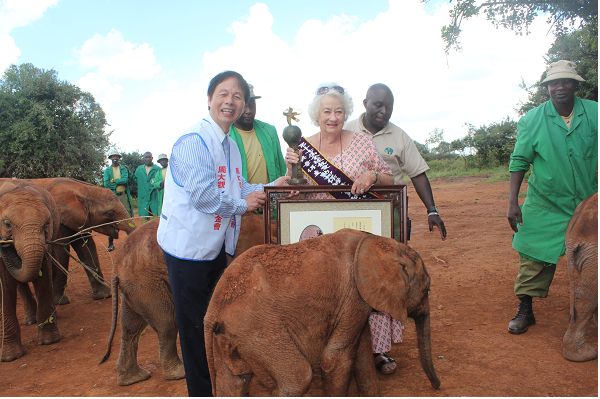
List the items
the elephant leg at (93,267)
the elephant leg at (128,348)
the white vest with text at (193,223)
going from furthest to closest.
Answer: the elephant leg at (93,267)
the elephant leg at (128,348)
the white vest with text at (193,223)

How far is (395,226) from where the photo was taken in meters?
3.15

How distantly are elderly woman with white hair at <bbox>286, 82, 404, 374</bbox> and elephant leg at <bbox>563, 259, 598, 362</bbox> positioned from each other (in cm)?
170

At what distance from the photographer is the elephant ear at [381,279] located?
2.27 metres

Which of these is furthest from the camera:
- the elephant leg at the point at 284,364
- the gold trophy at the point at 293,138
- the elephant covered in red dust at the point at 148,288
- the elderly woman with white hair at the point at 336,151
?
the elephant covered in red dust at the point at 148,288

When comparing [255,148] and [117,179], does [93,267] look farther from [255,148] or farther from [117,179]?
[117,179]

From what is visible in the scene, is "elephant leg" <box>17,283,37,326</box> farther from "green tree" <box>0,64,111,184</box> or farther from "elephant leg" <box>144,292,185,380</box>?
"green tree" <box>0,64,111,184</box>

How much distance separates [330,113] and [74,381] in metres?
3.50

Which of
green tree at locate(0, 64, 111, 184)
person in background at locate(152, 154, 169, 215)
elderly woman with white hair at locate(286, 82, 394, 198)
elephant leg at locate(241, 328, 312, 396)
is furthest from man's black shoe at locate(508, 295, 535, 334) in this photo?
green tree at locate(0, 64, 111, 184)

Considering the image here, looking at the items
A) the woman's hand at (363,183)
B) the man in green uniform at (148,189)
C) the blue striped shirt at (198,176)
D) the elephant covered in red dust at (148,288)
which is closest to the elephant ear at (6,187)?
the elephant covered in red dust at (148,288)

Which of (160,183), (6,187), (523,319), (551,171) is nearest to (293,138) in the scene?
(551,171)

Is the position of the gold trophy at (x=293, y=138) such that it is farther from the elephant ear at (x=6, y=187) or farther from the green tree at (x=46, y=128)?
the green tree at (x=46, y=128)

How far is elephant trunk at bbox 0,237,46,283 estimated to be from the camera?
442 centimetres

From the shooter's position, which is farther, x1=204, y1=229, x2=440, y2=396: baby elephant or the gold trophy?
the gold trophy

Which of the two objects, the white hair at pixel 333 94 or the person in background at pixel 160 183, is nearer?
the white hair at pixel 333 94
